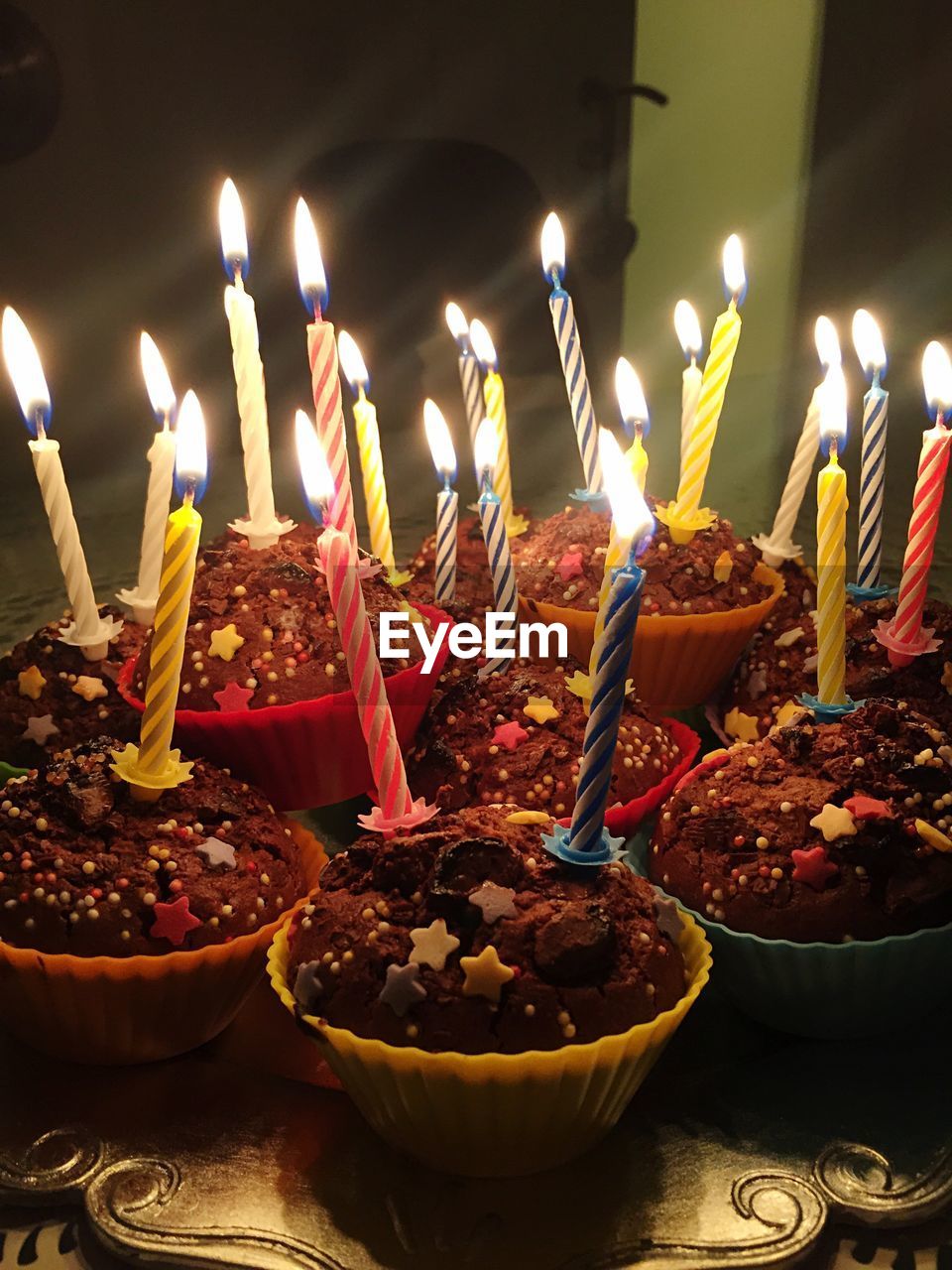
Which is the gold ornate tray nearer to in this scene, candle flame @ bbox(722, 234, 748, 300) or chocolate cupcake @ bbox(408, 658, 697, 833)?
chocolate cupcake @ bbox(408, 658, 697, 833)

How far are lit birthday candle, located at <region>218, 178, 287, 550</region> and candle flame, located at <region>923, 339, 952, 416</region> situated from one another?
1236 millimetres

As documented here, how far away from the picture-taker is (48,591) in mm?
3322

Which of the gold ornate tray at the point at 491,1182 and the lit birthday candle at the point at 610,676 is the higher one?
the lit birthday candle at the point at 610,676

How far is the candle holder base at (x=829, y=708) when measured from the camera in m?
1.96

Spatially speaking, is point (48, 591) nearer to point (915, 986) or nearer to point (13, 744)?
point (13, 744)

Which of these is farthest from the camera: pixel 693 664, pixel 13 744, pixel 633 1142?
pixel 693 664

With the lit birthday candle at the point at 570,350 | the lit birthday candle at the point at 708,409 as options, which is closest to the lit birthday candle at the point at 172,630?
the lit birthday candle at the point at 570,350

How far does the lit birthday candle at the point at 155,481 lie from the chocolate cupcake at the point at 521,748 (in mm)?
624

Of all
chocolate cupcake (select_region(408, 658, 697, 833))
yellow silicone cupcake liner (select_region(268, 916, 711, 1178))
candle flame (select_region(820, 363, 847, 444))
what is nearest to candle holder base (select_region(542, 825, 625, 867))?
yellow silicone cupcake liner (select_region(268, 916, 711, 1178))

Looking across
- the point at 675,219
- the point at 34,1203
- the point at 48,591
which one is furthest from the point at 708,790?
the point at 675,219

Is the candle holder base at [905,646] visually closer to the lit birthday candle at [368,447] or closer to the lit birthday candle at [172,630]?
the lit birthday candle at [368,447]

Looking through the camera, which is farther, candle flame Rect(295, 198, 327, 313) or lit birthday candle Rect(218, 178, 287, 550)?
lit birthday candle Rect(218, 178, 287, 550)

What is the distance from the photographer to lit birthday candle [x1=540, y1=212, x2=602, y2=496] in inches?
102

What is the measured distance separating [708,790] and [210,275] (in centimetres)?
304
